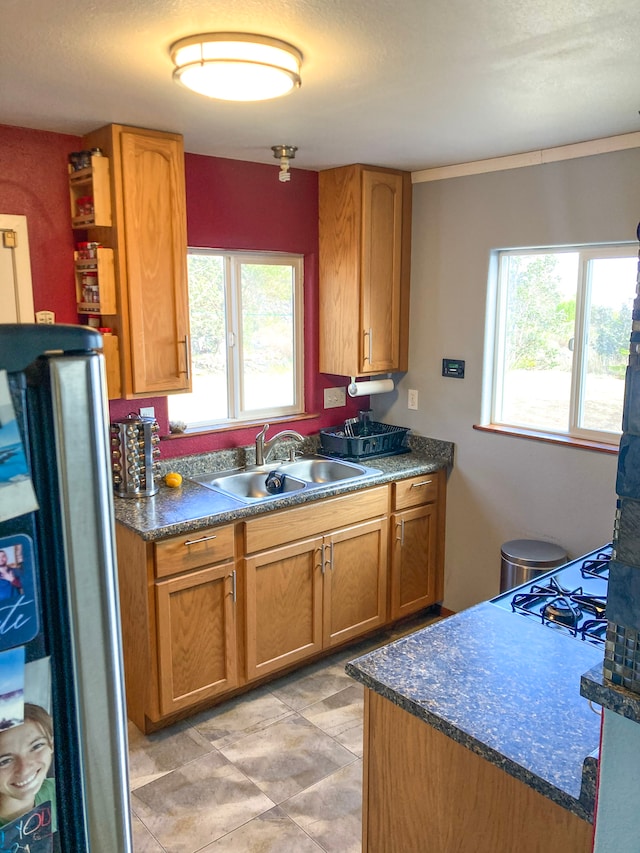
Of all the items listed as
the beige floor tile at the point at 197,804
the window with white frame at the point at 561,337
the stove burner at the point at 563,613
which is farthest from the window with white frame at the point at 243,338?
the stove burner at the point at 563,613

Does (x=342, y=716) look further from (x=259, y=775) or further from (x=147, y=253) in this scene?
(x=147, y=253)

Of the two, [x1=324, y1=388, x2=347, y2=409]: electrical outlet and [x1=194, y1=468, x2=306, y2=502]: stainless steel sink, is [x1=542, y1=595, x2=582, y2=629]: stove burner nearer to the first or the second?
[x1=194, y1=468, x2=306, y2=502]: stainless steel sink

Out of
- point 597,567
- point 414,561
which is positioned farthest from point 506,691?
point 414,561

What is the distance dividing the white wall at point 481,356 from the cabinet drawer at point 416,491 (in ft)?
0.41

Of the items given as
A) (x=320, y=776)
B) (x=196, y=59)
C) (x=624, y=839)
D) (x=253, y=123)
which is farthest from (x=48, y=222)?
(x=624, y=839)

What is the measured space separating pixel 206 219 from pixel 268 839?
8.44ft

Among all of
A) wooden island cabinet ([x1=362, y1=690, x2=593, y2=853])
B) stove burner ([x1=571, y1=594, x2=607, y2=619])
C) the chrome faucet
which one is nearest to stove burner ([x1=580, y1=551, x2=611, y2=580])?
stove burner ([x1=571, y1=594, x2=607, y2=619])

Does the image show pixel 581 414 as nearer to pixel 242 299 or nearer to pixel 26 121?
pixel 242 299

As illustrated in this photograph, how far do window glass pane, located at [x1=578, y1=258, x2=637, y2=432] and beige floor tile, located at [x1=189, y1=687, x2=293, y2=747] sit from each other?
6.30 ft

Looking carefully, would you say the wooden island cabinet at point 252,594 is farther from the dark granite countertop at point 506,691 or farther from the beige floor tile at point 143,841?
the dark granite countertop at point 506,691

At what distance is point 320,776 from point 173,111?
250cm

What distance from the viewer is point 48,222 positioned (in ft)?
9.32

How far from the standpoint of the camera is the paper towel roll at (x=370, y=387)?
3798mm

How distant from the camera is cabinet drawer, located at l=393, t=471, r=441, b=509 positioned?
11.7 ft
